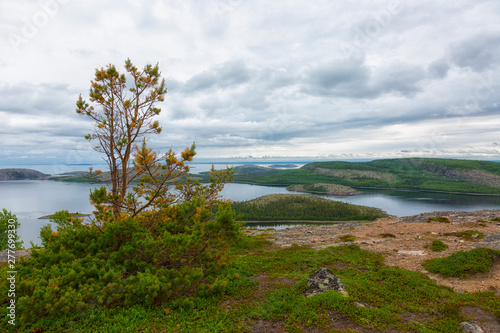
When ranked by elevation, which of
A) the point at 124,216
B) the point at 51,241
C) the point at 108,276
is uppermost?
the point at 124,216

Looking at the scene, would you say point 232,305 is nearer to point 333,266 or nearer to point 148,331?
point 148,331

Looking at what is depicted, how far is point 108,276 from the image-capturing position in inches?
311

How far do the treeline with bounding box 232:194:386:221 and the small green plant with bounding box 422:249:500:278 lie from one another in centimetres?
12130

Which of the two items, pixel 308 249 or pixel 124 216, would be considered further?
pixel 308 249

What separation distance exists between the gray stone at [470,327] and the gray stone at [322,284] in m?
3.38

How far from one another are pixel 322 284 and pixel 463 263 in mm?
8339

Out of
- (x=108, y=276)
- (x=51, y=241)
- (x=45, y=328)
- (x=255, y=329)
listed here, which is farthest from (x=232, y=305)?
(x=51, y=241)

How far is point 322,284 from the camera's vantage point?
30.3ft

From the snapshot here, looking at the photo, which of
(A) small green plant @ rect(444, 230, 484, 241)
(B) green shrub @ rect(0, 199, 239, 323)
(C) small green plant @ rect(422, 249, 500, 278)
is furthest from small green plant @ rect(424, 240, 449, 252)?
(B) green shrub @ rect(0, 199, 239, 323)

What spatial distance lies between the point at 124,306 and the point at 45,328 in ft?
6.80

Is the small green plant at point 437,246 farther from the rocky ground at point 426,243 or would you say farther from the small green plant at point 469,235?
the small green plant at point 469,235

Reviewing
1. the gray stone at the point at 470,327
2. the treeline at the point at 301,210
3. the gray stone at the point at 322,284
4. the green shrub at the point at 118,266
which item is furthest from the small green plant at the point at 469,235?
the treeline at the point at 301,210

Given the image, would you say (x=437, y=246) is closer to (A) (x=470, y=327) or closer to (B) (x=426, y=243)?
(B) (x=426, y=243)

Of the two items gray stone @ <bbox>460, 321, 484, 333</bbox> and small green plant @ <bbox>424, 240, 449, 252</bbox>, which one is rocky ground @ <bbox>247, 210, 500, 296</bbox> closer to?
small green plant @ <bbox>424, 240, 449, 252</bbox>
